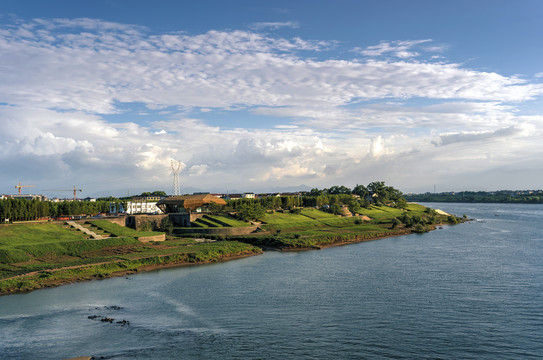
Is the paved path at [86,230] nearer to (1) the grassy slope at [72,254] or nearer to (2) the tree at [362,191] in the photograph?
(1) the grassy slope at [72,254]

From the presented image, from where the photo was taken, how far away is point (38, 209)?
3223 inches

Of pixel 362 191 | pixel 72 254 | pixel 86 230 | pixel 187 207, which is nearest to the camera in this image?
pixel 72 254

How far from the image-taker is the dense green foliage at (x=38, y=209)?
247 ft

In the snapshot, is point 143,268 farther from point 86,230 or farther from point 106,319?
point 86,230

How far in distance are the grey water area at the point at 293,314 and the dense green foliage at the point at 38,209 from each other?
39.0 meters

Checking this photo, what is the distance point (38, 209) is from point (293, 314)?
67814mm

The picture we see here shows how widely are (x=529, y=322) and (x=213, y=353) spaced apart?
24.4m

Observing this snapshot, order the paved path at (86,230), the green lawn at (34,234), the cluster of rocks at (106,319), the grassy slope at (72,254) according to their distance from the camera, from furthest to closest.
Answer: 1. the paved path at (86,230)
2. the green lawn at (34,234)
3. the grassy slope at (72,254)
4. the cluster of rocks at (106,319)

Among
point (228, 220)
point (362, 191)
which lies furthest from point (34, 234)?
point (362, 191)

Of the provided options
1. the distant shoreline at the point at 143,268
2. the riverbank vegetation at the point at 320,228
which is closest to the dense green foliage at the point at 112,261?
the distant shoreline at the point at 143,268

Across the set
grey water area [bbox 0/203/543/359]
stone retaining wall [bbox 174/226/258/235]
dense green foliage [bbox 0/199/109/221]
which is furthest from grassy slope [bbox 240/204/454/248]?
dense green foliage [bbox 0/199/109/221]

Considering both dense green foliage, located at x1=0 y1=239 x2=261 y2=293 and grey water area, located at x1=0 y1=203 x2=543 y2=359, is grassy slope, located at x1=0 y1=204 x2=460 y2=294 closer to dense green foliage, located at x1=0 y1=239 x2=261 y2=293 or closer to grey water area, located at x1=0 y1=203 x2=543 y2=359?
dense green foliage, located at x1=0 y1=239 x2=261 y2=293

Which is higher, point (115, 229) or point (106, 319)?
point (115, 229)

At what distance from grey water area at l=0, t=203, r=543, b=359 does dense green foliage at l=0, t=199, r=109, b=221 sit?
39.0 meters
